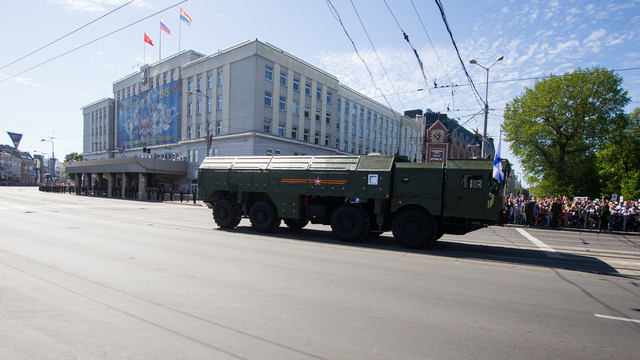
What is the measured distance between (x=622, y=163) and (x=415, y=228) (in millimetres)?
47926

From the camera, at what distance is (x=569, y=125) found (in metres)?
33.5

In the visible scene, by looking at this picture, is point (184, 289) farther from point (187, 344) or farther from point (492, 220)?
point (492, 220)

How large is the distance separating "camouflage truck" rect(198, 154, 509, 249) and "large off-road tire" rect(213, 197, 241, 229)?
0.13 feet

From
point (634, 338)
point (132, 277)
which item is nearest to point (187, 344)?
point (132, 277)

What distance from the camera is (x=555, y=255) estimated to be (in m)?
9.64

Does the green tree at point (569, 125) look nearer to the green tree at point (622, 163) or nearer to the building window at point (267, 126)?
the green tree at point (622, 163)

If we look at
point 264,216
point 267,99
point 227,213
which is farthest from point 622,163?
point 227,213

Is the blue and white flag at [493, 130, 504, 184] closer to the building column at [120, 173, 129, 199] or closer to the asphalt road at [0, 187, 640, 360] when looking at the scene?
the asphalt road at [0, 187, 640, 360]

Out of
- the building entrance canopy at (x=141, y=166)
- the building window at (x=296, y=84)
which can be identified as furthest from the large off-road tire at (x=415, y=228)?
the building entrance canopy at (x=141, y=166)

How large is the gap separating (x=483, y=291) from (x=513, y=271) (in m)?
2.20

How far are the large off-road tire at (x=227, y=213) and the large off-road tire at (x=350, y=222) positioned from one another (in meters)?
4.28

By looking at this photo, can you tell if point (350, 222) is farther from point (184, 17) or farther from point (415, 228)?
point (184, 17)

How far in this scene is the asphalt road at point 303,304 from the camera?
355 cm

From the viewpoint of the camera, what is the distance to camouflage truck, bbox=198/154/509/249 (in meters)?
9.65
